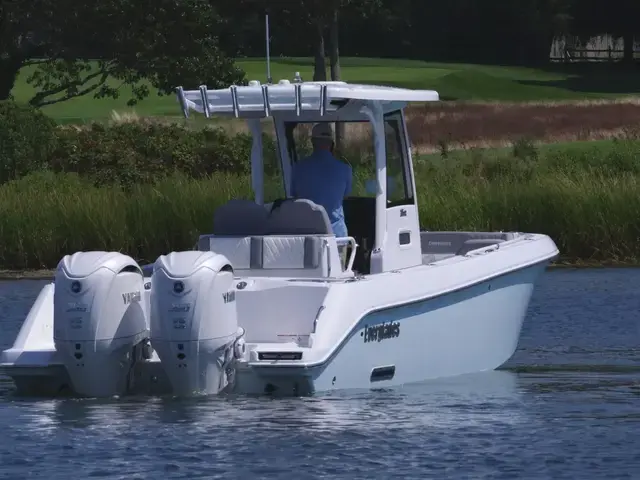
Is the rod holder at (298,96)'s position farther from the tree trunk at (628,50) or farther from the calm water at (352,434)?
the tree trunk at (628,50)

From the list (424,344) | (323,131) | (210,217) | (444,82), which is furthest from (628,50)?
(424,344)

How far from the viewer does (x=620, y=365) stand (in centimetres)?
1375

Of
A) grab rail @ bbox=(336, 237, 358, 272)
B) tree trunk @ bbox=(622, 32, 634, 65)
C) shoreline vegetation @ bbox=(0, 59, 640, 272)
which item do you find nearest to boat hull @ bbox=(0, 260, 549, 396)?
grab rail @ bbox=(336, 237, 358, 272)

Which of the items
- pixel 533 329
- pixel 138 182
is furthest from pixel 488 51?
pixel 533 329

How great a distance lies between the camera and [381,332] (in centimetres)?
1180

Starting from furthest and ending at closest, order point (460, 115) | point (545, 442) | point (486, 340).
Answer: point (460, 115)
point (486, 340)
point (545, 442)

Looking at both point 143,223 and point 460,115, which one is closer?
point 143,223

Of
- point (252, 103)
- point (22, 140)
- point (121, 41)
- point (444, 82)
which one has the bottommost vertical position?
→ point (444, 82)

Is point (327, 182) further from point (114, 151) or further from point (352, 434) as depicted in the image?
point (114, 151)

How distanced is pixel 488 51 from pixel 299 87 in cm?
6283

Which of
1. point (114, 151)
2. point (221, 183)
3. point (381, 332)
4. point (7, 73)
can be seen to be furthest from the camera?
point (7, 73)

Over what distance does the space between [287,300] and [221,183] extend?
11.8 meters

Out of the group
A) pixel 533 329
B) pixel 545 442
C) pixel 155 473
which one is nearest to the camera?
pixel 155 473

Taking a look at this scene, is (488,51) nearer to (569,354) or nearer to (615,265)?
(615,265)
